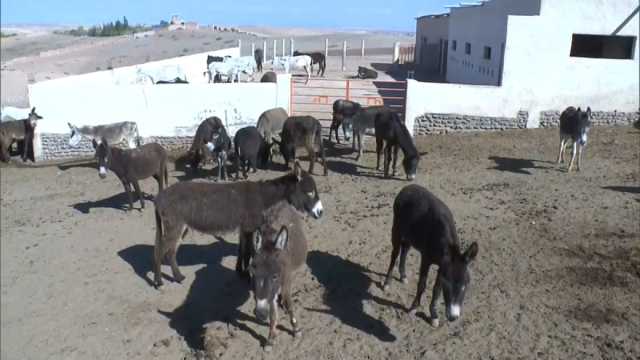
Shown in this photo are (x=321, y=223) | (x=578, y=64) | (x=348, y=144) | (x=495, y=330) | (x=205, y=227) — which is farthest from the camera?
(x=578, y=64)

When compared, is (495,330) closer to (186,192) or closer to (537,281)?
(537,281)

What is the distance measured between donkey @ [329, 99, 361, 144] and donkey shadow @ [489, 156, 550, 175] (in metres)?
3.88

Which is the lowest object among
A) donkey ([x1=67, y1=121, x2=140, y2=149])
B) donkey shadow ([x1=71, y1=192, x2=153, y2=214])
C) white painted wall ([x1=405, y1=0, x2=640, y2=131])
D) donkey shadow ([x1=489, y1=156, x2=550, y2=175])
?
donkey shadow ([x1=71, y1=192, x2=153, y2=214])

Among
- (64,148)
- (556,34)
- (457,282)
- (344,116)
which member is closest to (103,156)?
(64,148)

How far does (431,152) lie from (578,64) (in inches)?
240

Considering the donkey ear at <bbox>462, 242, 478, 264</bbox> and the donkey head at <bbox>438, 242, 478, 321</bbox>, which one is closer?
the donkey ear at <bbox>462, 242, 478, 264</bbox>

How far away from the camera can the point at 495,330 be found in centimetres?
661

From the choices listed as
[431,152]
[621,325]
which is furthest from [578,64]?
[621,325]

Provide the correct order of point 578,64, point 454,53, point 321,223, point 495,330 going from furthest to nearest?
point 454,53 < point 578,64 < point 321,223 < point 495,330

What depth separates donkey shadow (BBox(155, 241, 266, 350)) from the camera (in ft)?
22.9

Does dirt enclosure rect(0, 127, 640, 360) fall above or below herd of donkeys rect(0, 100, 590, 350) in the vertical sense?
below

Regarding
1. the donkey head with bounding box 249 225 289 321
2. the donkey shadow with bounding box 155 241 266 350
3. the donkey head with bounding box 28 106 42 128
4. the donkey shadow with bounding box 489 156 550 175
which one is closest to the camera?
the donkey head with bounding box 249 225 289 321

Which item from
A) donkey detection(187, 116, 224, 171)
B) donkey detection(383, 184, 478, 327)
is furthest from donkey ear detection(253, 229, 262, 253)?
donkey detection(187, 116, 224, 171)

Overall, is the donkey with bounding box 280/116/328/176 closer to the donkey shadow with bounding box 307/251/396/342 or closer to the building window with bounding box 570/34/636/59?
the donkey shadow with bounding box 307/251/396/342
